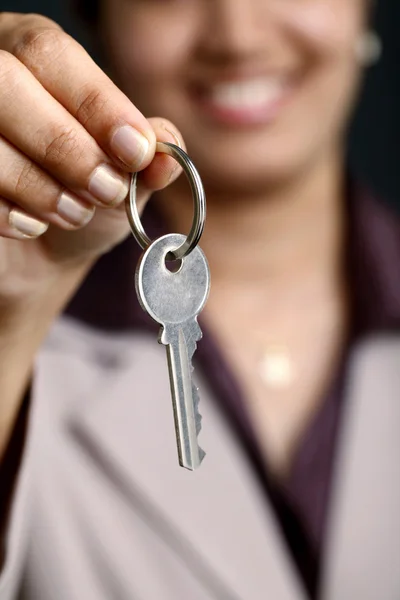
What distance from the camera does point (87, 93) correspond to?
55cm

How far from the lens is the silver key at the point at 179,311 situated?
1.76ft

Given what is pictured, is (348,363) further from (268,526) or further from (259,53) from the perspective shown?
(259,53)

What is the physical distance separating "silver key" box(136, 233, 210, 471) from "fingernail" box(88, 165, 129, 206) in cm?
5

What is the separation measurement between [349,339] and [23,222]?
0.78 meters

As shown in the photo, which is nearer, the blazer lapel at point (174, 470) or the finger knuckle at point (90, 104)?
the finger knuckle at point (90, 104)

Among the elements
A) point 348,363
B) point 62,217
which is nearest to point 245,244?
point 348,363

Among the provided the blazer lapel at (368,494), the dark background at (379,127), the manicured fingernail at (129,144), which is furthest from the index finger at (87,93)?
the dark background at (379,127)

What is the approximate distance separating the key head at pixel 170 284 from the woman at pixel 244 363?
1.61 ft

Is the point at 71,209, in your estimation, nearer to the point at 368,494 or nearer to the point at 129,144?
the point at 129,144

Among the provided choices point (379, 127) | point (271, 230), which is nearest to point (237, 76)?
point (271, 230)

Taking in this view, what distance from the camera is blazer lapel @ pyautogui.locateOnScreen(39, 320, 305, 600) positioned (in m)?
1.06

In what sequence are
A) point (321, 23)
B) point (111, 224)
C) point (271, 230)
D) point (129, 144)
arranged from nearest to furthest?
1. point (129, 144)
2. point (111, 224)
3. point (321, 23)
4. point (271, 230)

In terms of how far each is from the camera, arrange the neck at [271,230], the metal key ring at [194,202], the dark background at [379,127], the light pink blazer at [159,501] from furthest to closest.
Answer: the dark background at [379,127], the neck at [271,230], the light pink blazer at [159,501], the metal key ring at [194,202]

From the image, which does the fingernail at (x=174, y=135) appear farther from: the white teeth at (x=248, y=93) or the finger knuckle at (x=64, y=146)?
the white teeth at (x=248, y=93)
